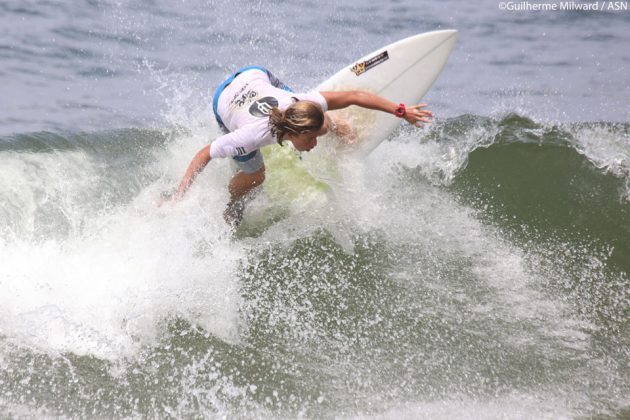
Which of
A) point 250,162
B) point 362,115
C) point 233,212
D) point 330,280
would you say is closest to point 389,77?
point 362,115

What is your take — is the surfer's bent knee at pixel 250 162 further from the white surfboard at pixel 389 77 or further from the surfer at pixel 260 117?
the white surfboard at pixel 389 77

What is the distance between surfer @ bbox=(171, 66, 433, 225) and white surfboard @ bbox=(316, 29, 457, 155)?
59 centimetres

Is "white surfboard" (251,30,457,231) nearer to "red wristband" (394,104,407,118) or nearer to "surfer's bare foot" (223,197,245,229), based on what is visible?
"surfer's bare foot" (223,197,245,229)

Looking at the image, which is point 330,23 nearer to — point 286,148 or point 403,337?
point 286,148

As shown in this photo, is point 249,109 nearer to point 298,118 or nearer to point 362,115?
point 298,118

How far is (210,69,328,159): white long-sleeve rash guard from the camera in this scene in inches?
156

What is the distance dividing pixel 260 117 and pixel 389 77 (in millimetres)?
1839

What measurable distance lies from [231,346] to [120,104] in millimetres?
7728

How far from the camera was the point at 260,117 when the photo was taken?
404cm

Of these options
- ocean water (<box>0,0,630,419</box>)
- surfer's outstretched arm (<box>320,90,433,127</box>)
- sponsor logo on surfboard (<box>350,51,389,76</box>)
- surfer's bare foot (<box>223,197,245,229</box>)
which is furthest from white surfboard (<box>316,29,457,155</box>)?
surfer's bare foot (<box>223,197,245,229</box>)

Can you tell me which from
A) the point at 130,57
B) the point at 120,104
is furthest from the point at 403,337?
the point at 130,57

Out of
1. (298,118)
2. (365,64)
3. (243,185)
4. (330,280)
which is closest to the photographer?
(298,118)

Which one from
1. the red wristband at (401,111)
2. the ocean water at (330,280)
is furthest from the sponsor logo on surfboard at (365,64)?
the red wristband at (401,111)

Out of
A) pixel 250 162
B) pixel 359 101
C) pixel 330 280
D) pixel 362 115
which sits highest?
pixel 359 101
